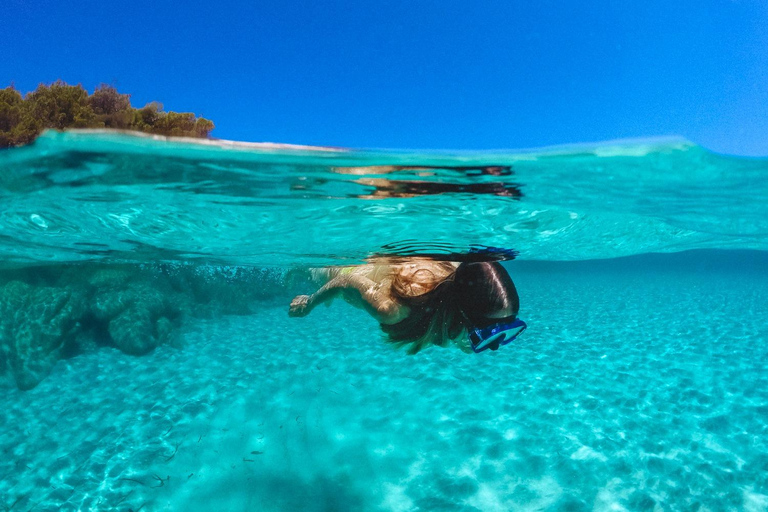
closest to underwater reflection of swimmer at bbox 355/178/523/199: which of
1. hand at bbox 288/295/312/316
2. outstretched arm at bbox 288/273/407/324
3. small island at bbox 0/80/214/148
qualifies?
outstretched arm at bbox 288/273/407/324

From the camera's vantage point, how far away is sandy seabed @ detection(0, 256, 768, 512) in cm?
533

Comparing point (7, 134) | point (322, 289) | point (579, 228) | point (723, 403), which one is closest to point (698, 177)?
point (579, 228)

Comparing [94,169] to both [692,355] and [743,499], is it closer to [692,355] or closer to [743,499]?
[743,499]

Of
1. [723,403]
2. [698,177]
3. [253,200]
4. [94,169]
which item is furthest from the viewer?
[723,403]

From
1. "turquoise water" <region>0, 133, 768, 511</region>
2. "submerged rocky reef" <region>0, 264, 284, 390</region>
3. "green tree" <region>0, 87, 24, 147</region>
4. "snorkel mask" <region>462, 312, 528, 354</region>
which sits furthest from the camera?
"submerged rocky reef" <region>0, 264, 284, 390</region>

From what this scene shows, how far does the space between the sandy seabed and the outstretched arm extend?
2.60 meters

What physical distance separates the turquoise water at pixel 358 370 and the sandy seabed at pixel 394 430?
46mm

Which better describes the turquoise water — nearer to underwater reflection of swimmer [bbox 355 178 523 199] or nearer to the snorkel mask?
underwater reflection of swimmer [bbox 355 178 523 199]

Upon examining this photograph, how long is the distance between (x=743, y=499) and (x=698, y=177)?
4591mm

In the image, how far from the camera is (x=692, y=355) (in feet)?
35.3

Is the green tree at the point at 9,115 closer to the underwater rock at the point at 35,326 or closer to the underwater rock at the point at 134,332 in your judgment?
the underwater rock at the point at 35,326

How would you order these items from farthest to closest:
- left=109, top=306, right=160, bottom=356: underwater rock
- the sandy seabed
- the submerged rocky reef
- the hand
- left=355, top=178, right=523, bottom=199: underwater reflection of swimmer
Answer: left=109, top=306, right=160, bottom=356: underwater rock → the submerged rocky reef → the hand → left=355, top=178, right=523, bottom=199: underwater reflection of swimmer → the sandy seabed

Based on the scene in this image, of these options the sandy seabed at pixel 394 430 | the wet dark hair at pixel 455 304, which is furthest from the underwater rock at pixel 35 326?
the wet dark hair at pixel 455 304

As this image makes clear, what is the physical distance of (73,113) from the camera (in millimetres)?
8844
